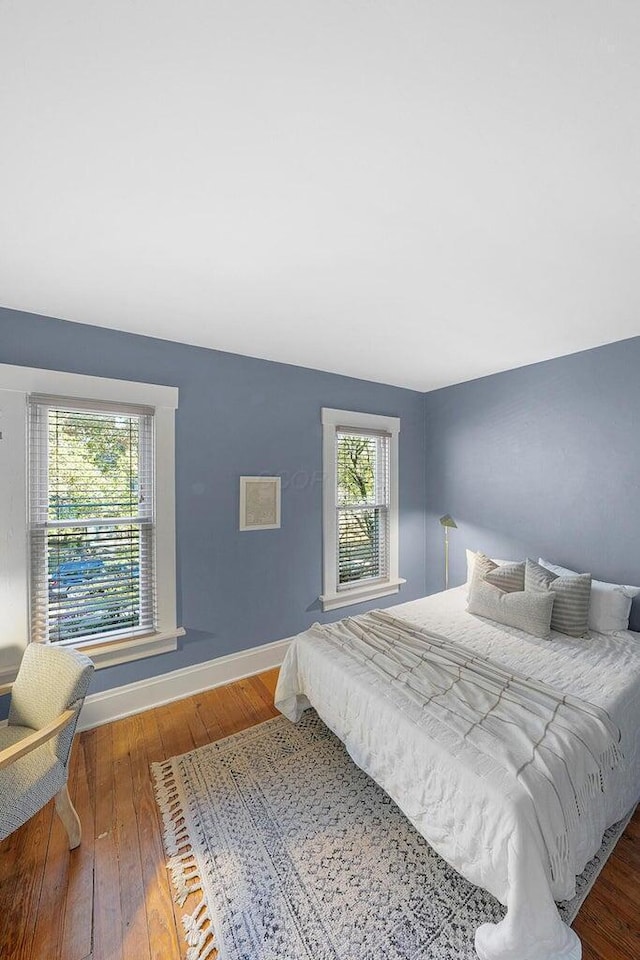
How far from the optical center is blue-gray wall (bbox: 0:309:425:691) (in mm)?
2475

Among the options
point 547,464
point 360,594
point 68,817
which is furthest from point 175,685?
point 547,464

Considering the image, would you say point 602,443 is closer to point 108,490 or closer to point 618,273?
point 618,273

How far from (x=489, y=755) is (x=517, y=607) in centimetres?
141

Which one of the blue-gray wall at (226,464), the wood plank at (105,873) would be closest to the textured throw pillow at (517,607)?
the blue-gray wall at (226,464)

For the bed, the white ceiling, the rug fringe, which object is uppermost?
the white ceiling

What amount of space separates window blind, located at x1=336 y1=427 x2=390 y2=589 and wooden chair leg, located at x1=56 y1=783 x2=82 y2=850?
2.39 metres

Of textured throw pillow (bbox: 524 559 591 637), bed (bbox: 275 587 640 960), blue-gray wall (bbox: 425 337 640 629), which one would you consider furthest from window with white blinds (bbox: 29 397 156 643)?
blue-gray wall (bbox: 425 337 640 629)

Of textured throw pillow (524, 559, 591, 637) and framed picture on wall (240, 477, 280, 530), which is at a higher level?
framed picture on wall (240, 477, 280, 530)

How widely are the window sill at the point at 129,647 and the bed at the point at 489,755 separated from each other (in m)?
0.88

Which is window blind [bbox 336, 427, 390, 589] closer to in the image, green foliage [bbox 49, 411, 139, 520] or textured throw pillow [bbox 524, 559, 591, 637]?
textured throw pillow [bbox 524, 559, 591, 637]

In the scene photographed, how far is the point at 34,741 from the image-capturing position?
4.74ft

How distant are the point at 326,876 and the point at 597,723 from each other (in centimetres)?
129

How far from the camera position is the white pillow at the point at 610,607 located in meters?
2.50

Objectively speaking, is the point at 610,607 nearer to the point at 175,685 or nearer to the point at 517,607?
the point at 517,607
